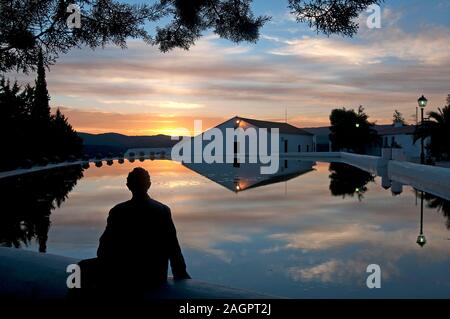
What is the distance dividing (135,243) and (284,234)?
209 inches

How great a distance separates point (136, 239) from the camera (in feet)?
11.0

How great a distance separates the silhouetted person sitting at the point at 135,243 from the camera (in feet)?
10.8

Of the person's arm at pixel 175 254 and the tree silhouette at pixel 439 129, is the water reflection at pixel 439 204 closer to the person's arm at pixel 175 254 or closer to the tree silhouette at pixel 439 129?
the person's arm at pixel 175 254

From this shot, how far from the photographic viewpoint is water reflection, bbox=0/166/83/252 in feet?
26.5

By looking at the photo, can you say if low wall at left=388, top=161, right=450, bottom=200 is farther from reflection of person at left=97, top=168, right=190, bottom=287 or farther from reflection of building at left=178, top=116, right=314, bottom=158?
reflection of building at left=178, top=116, right=314, bottom=158

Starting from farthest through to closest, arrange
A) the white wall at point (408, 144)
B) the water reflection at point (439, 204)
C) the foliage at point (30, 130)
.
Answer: the white wall at point (408, 144), the foliage at point (30, 130), the water reflection at point (439, 204)

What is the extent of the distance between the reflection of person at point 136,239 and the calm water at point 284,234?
6.85 ft

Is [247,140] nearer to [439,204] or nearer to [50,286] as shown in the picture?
[439,204]

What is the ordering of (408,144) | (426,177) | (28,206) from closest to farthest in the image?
(28,206)
(426,177)
(408,144)

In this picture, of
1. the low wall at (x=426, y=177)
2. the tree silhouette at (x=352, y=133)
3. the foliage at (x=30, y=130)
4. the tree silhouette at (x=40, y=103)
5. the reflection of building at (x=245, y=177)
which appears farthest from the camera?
the tree silhouette at (x=352, y=133)

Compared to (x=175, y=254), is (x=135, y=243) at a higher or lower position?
higher

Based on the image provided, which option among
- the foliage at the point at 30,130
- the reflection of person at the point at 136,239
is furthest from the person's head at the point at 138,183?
the foliage at the point at 30,130

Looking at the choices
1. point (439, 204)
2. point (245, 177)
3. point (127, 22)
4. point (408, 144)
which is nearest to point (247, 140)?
point (408, 144)
